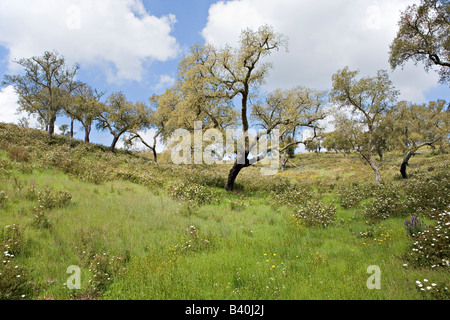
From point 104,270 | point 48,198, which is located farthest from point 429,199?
point 48,198

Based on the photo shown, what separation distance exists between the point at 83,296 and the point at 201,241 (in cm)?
363

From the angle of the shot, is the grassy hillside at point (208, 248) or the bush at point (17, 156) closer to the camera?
the grassy hillside at point (208, 248)

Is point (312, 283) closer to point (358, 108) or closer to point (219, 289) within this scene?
point (219, 289)

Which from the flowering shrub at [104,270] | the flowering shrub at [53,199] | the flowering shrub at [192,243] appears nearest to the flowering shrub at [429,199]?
the flowering shrub at [192,243]

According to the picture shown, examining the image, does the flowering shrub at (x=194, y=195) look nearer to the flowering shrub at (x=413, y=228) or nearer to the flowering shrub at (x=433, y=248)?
the flowering shrub at (x=413, y=228)

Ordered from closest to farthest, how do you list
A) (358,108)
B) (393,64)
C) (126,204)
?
(126,204) < (393,64) < (358,108)

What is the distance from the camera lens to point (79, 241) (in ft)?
22.6

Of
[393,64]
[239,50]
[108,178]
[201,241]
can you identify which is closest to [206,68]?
[239,50]

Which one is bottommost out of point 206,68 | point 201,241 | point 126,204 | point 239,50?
point 201,241

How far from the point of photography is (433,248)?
5.93 metres

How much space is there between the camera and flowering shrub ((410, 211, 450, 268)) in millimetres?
5621

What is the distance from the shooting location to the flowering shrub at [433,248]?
562cm

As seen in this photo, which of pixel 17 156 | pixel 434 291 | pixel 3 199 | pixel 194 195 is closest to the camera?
pixel 434 291

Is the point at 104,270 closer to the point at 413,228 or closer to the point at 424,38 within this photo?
the point at 413,228
